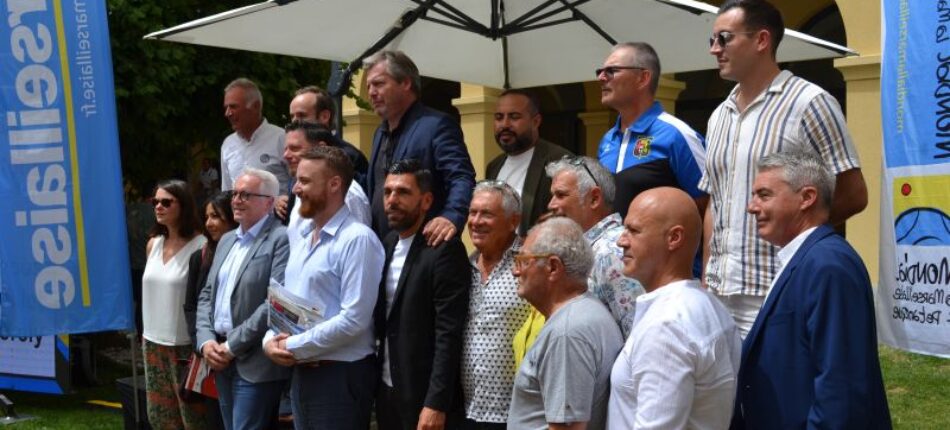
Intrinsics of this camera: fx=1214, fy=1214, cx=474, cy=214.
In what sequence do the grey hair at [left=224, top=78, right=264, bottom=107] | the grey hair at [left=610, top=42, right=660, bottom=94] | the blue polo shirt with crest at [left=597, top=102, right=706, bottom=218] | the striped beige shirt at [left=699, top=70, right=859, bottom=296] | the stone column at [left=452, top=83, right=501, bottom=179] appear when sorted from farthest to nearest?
the stone column at [left=452, top=83, right=501, bottom=179] < the grey hair at [left=224, top=78, right=264, bottom=107] < the grey hair at [left=610, top=42, right=660, bottom=94] < the blue polo shirt with crest at [left=597, top=102, right=706, bottom=218] < the striped beige shirt at [left=699, top=70, right=859, bottom=296]

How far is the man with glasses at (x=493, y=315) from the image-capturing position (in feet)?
15.9

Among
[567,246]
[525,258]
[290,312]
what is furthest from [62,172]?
[567,246]

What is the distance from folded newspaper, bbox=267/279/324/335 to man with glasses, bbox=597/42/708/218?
1447 millimetres

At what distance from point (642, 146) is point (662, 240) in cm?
139

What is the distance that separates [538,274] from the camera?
13.3 feet

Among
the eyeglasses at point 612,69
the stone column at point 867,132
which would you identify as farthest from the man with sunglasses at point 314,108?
the stone column at point 867,132

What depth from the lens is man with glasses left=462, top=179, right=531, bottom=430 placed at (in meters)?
4.84

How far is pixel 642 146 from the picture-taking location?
4.84 m

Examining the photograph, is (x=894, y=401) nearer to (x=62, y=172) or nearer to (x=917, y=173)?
(x=917, y=173)

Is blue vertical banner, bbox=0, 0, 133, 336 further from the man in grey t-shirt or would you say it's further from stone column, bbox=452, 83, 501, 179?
stone column, bbox=452, 83, 501, 179

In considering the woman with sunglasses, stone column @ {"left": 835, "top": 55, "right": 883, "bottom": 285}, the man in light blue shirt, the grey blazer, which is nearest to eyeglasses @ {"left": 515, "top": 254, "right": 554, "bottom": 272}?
the man in light blue shirt

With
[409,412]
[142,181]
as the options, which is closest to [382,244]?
[409,412]

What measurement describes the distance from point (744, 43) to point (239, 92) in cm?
398

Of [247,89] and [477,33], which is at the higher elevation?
[477,33]
